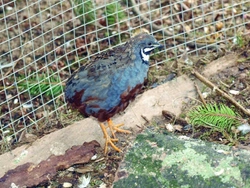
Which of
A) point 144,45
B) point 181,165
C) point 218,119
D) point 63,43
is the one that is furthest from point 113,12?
point 181,165

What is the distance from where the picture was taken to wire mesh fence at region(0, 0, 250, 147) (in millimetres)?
5578

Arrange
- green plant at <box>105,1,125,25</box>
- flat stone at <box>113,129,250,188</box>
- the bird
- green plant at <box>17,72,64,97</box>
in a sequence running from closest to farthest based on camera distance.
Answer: flat stone at <box>113,129,250,188</box> → the bird → green plant at <box>17,72,64,97</box> → green plant at <box>105,1,125,25</box>

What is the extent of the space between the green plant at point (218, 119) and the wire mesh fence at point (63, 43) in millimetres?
1041

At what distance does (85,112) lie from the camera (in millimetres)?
4844

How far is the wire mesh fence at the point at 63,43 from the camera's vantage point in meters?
5.58

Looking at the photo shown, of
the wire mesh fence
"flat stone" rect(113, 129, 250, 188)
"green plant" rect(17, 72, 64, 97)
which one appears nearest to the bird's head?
"flat stone" rect(113, 129, 250, 188)

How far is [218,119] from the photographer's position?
5.03 meters

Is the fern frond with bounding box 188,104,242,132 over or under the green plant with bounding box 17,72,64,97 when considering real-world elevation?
under

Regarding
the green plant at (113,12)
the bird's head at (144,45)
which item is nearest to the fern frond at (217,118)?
the bird's head at (144,45)

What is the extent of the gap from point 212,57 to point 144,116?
1.19 meters

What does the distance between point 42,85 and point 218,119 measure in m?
1.75

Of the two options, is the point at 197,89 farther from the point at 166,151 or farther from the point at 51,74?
the point at 51,74

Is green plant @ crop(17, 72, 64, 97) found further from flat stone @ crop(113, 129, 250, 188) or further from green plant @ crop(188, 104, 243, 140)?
green plant @ crop(188, 104, 243, 140)

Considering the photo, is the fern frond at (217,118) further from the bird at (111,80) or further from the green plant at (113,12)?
the green plant at (113,12)
